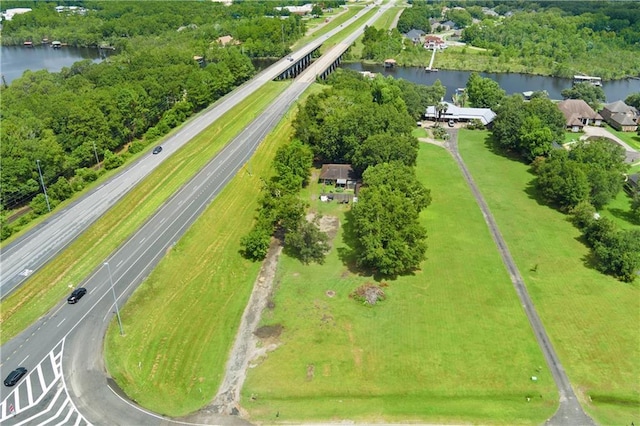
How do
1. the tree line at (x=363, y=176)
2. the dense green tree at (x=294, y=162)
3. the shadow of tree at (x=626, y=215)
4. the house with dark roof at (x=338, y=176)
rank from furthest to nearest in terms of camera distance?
the house with dark roof at (x=338, y=176)
the dense green tree at (x=294, y=162)
the shadow of tree at (x=626, y=215)
the tree line at (x=363, y=176)

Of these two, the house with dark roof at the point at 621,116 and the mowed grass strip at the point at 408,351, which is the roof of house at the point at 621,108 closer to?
the house with dark roof at the point at 621,116

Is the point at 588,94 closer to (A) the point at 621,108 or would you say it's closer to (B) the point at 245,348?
(A) the point at 621,108

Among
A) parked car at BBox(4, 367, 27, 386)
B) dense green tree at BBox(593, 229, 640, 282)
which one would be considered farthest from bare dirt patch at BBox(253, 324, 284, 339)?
dense green tree at BBox(593, 229, 640, 282)

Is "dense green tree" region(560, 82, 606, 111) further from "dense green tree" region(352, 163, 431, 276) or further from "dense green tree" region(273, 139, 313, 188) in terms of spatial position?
"dense green tree" region(352, 163, 431, 276)

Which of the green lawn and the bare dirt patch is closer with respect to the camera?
the bare dirt patch

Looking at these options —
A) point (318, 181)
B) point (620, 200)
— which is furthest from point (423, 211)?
point (620, 200)

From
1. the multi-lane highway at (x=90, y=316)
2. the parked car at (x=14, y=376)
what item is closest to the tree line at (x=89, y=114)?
the multi-lane highway at (x=90, y=316)
